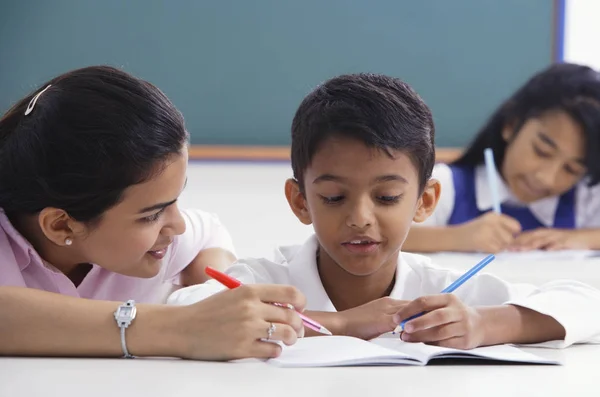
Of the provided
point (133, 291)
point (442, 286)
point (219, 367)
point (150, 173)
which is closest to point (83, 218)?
point (150, 173)

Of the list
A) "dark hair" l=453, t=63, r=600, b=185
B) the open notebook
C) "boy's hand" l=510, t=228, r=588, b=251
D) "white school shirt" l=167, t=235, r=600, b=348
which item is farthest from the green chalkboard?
the open notebook

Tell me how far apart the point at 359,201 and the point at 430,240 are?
1.16 metres

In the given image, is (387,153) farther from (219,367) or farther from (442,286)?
(219,367)

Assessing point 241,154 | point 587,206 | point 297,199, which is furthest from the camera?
point 241,154

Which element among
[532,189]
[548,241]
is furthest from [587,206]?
[548,241]

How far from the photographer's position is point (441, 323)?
40.3 inches

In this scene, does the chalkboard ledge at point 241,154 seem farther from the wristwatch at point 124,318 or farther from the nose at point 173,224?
the wristwatch at point 124,318

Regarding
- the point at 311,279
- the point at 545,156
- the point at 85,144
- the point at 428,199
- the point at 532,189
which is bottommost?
the point at 532,189

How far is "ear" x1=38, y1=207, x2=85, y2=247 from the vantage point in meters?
1.23

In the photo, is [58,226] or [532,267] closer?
[58,226]

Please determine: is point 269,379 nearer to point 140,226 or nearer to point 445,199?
point 140,226

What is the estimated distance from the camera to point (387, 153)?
1.21m

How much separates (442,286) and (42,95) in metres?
0.66

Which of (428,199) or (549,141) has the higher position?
(428,199)
